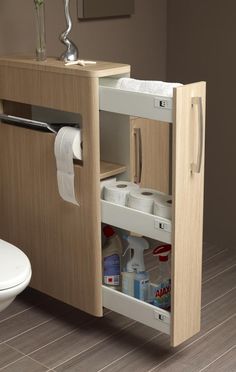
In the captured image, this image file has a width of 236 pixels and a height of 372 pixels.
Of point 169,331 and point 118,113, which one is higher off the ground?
point 118,113

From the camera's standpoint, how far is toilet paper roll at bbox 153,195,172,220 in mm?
2410

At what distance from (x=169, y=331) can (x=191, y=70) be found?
1.56 meters

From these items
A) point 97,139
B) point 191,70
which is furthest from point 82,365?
point 191,70

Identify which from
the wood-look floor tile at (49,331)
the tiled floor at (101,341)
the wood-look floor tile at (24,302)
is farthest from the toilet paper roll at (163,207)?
the wood-look floor tile at (24,302)

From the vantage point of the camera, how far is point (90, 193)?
2.56m

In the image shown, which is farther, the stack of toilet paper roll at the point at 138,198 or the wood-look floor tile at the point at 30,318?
the wood-look floor tile at the point at 30,318

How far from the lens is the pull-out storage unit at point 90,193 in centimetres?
235

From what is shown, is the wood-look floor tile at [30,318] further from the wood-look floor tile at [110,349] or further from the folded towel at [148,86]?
the folded towel at [148,86]

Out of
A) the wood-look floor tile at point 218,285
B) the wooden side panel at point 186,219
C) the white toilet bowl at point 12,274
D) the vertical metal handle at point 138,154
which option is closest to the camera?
the white toilet bowl at point 12,274

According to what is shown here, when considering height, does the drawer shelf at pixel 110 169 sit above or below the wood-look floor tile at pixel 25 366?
above

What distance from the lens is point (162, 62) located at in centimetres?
369

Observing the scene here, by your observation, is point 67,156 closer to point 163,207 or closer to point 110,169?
point 110,169

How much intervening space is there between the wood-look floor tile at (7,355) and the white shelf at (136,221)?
589mm

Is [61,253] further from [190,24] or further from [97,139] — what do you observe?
[190,24]
